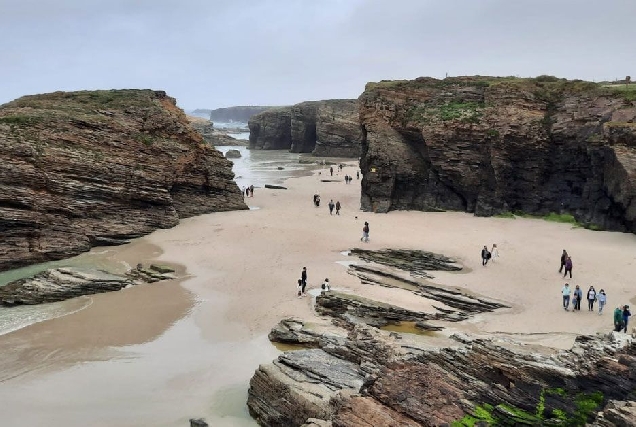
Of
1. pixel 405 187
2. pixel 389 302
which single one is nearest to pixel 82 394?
pixel 389 302

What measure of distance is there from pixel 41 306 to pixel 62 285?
137cm

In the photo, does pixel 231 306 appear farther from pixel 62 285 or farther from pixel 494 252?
pixel 494 252

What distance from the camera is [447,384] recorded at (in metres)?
9.97

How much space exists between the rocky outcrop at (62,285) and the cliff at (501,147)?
944 inches

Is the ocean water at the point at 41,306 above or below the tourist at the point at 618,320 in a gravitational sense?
below

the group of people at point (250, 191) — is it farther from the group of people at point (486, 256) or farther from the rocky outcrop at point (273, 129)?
the rocky outcrop at point (273, 129)

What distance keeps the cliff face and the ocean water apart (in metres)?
0.94

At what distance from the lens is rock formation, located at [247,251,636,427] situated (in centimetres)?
848

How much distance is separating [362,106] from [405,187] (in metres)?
8.19

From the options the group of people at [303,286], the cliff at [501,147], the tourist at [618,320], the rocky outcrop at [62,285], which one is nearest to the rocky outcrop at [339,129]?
the cliff at [501,147]

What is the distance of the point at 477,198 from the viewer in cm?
4088

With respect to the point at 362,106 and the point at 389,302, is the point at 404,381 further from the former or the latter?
the point at 362,106

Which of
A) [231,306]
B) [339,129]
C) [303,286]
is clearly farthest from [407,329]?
[339,129]

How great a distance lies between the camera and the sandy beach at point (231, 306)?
15.2 meters
